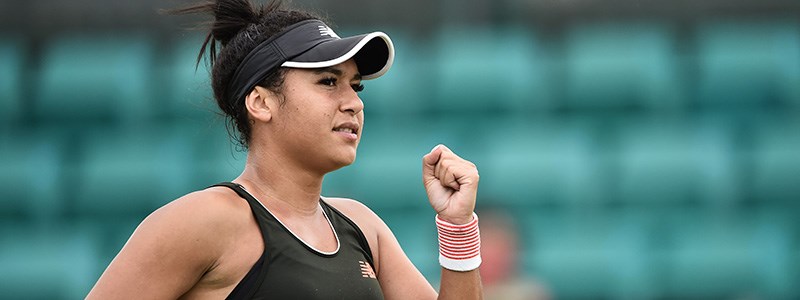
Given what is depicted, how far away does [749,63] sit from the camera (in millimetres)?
7551

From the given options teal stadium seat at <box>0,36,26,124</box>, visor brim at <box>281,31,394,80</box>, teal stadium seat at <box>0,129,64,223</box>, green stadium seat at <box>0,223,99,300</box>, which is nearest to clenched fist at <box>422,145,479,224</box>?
visor brim at <box>281,31,394,80</box>

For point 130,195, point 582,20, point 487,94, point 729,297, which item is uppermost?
point 582,20

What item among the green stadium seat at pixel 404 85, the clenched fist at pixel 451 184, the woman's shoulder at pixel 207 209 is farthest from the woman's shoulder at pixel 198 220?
the green stadium seat at pixel 404 85

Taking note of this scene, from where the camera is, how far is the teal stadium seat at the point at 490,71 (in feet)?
24.5

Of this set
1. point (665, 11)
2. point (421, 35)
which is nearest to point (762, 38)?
point (665, 11)

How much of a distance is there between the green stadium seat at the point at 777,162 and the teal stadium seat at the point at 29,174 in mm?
4625

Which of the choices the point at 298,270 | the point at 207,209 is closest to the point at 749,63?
the point at 298,270

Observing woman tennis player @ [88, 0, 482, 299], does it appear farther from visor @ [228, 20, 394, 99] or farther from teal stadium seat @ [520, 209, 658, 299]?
teal stadium seat @ [520, 209, 658, 299]

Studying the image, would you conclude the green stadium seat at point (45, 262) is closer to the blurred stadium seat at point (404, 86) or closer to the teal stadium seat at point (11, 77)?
the teal stadium seat at point (11, 77)

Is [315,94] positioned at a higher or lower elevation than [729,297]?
higher

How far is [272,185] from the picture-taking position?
8.75ft

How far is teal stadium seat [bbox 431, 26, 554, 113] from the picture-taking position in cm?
747

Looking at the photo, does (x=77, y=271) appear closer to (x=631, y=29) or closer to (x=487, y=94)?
(x=487, y=94)

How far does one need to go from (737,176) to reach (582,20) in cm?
144
